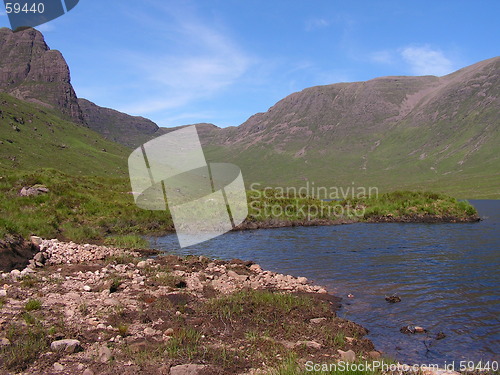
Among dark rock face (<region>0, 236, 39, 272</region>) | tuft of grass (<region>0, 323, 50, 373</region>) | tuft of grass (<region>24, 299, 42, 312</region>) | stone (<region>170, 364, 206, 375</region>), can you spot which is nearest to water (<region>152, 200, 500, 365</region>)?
stone (<region>170, 364, 206, 375</region>)

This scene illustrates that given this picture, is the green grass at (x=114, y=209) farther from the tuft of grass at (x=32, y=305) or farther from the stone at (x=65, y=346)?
the stone at (x=65, y=346)

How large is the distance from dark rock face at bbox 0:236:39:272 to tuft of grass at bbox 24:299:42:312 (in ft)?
15.2

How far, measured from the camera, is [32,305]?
9914 mm

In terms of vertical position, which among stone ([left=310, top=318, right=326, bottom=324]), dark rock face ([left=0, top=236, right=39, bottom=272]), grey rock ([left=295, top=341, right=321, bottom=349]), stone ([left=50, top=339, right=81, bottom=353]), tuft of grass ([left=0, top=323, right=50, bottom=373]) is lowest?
stone ([left=310, top=318, right=326, bottom=324])

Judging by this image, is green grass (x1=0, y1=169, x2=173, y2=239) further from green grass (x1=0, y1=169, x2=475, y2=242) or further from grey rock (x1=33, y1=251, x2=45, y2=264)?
grey rock (x1=33, y1=251, x2=45, y2=264)

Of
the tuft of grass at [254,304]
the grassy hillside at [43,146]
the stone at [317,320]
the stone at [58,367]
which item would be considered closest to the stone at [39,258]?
the tuft of grass at [254,304]

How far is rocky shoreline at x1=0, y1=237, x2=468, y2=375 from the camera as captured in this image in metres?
7.67

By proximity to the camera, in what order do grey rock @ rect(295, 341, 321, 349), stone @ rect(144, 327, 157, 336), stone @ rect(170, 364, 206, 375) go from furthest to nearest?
1. stone @ rect(144, 327, 157, 336)
2. grey rock @ rect(295, 341, 321, 349)
3. stone @ rect(170, 364, 206, 375)

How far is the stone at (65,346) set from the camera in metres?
7.90

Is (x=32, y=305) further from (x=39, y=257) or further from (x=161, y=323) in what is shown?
(x=39, y=257)

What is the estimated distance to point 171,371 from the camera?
723 centimetres

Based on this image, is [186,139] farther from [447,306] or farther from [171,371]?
[447,306]

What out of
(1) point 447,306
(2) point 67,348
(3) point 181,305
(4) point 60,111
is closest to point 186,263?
(3) point 181,305

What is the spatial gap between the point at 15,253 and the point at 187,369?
466 inches
